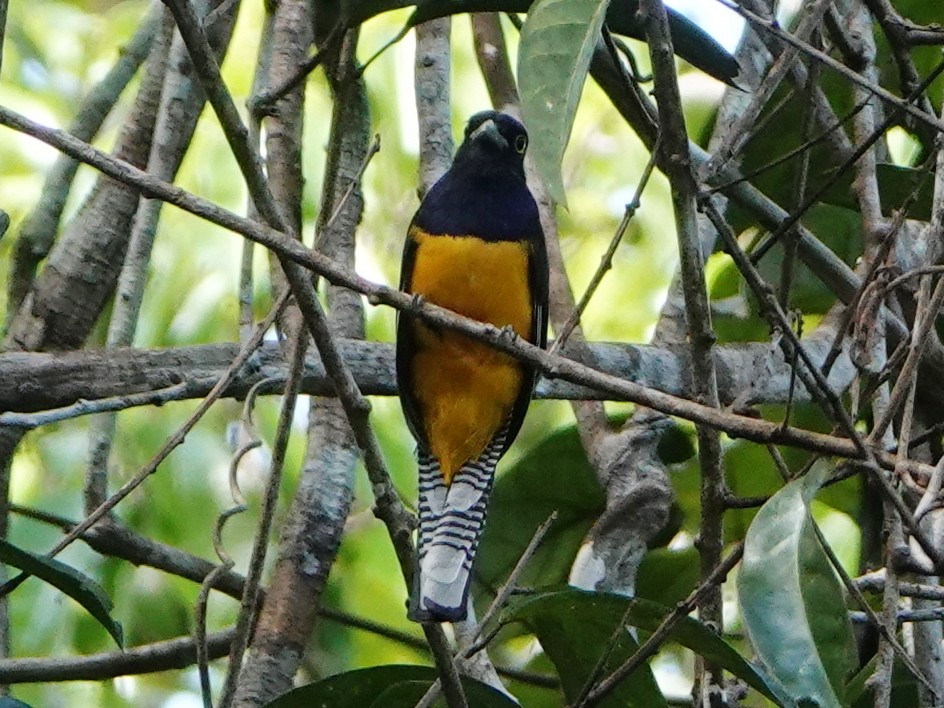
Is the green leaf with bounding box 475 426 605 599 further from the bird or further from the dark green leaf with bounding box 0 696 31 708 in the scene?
the dark green leaf with bounding box 0 696 31 708

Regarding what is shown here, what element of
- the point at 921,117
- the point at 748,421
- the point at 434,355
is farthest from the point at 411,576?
the point at 434,355

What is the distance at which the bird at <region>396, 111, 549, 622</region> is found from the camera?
3.10 metres

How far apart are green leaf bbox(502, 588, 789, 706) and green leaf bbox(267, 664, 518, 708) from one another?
0.12 meters

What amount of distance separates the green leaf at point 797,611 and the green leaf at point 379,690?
44cm

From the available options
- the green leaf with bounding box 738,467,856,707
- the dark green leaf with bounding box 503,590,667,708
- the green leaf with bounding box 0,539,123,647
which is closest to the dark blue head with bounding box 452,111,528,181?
the dark green leaf with bounding box 503,590,667,708

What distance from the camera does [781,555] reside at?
1.82m

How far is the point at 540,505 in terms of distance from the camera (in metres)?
3.38

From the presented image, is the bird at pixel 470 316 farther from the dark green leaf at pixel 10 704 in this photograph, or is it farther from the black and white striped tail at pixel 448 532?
the dark green leaf at pixel 10 704

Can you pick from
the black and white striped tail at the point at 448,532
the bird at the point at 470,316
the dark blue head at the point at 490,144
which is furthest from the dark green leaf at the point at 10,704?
the dark blue head at the point at 490,144

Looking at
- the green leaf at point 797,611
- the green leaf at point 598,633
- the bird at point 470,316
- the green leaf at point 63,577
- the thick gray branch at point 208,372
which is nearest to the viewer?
the green leaf at point 797,611

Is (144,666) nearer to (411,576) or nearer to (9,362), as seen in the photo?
(9,362)

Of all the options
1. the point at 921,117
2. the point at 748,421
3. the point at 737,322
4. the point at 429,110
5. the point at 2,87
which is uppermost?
the point at 2,87

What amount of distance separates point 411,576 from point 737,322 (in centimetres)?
210

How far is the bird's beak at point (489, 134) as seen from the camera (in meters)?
3.29
